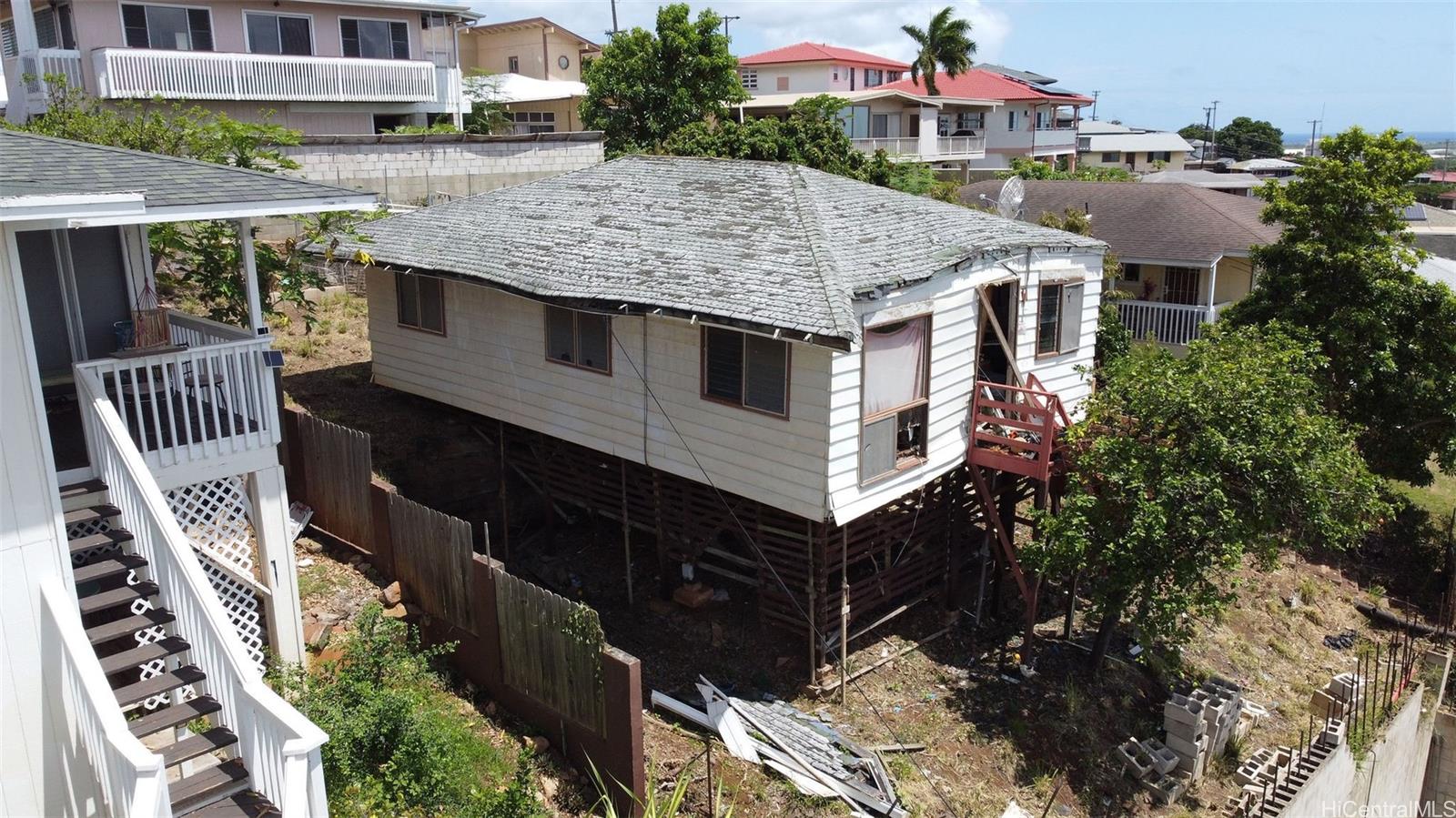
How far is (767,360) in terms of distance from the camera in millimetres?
12047

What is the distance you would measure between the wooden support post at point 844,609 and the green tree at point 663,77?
21618 mm

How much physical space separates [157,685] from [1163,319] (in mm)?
23593

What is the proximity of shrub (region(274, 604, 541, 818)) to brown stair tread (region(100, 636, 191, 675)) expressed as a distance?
1.48 metres

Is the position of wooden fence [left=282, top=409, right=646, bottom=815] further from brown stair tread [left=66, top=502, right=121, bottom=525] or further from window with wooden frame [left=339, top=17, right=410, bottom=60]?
window with wooden frame [left=339, top=17, right=410, bottom=60]

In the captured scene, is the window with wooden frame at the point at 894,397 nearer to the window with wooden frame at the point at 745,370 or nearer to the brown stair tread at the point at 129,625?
the window with wooden frame at the point at 745,370

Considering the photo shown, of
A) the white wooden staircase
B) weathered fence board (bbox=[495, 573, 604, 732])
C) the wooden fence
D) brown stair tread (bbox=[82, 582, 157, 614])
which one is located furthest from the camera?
weathered fence board (bbox=[495, 573, 604, 732])

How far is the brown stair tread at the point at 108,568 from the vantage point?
8.16 m

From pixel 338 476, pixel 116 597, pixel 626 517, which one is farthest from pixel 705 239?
pixel 116 597

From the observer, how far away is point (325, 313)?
21.1m

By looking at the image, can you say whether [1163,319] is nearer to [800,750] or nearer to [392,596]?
[800,750]

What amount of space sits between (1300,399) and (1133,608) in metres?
4.13

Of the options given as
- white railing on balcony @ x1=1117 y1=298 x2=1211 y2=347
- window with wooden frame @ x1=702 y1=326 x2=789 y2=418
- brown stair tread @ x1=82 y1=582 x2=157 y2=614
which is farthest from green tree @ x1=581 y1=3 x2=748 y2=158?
brown stair tread @ x1=82 y1=582 x2=157 y2=614

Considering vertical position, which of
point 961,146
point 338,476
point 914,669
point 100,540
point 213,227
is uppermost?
point 961,146

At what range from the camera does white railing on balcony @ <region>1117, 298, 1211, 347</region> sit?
25047 mm
